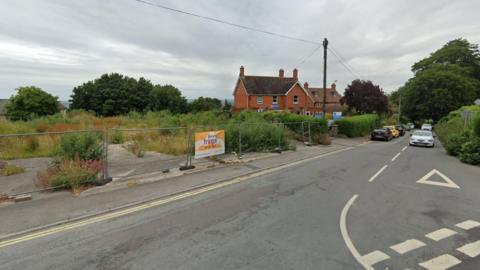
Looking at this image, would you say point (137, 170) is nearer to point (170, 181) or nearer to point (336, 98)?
point (170, 181)

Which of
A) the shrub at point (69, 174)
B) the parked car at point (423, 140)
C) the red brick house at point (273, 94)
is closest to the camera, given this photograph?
the shrub at point (69, 174)

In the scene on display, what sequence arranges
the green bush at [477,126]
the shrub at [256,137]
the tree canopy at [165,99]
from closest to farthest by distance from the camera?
the shrub at [256,137] < the green bush at [477,126] < the tree canopy at [165,99]

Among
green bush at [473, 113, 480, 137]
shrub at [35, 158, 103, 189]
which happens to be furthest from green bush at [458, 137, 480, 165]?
shrub at [35, 158, 103, 189]

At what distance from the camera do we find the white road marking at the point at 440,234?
4269 mm

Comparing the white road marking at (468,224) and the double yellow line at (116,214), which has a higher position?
the double yellow line at (116,214)

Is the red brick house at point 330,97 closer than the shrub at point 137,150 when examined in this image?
No

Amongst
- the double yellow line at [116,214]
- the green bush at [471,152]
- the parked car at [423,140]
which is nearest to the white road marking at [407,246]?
the double yellow line at [116,214]

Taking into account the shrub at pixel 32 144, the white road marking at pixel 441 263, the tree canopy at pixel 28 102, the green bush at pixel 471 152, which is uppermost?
the tree canopy at pixel 28 102

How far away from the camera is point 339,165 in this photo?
11.2 metres

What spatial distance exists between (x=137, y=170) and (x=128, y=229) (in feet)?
16.5

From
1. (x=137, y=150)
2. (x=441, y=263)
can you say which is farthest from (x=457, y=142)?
(x=137, y=150)

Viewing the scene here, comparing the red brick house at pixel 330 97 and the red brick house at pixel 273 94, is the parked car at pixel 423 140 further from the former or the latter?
the red brick house at pixel 330 97

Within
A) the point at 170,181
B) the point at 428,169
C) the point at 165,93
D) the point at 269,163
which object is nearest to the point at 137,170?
the point at 170,181

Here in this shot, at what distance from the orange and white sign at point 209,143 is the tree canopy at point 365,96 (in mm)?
37536
